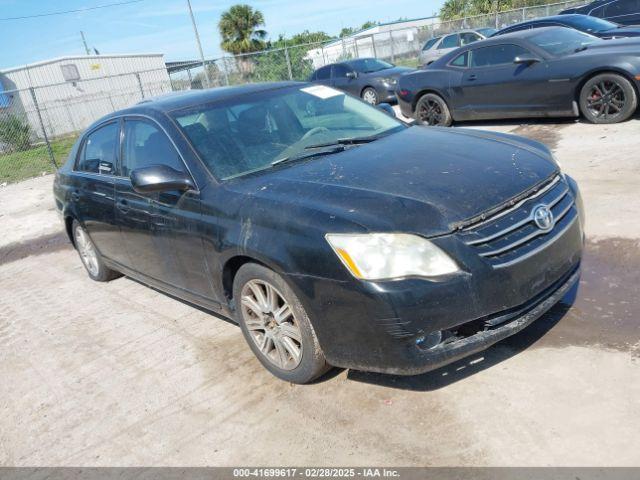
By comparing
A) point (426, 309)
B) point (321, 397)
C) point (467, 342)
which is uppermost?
point (426, 309)

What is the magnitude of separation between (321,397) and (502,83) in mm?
7478

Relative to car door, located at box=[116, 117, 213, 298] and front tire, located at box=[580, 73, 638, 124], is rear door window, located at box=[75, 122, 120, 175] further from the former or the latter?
front tire, located at box=[580, 73, 638, 124]

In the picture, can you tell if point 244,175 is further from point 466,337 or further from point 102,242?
point 102,242

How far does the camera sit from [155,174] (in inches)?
137

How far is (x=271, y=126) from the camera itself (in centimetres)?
391

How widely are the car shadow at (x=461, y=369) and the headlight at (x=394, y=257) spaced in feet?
2.56

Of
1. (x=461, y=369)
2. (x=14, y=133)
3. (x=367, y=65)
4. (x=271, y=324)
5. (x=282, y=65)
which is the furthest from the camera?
(x=282, y=65)

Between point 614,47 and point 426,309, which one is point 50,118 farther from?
point 426,309

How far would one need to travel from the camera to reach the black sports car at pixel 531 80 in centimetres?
783

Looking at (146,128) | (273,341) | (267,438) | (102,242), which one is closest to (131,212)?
(146,128)

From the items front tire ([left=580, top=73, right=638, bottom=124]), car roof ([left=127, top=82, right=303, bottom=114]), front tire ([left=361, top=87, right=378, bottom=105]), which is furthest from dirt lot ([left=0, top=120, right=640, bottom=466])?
front tire ([left=361, top=87, right=378, bottom=105])

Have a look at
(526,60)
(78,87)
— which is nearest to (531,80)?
(526,60)

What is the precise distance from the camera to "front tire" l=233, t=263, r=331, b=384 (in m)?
2.99

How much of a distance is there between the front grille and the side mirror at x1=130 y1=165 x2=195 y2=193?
5.89ft
